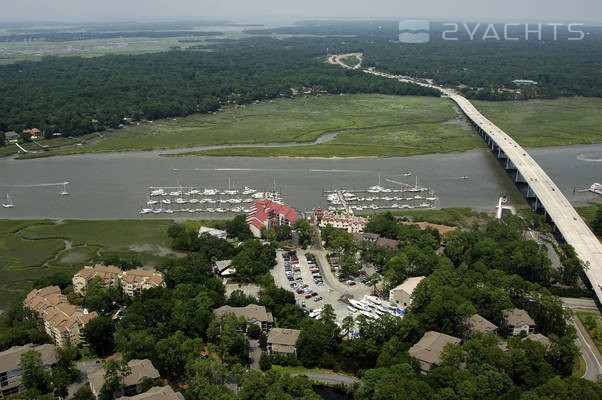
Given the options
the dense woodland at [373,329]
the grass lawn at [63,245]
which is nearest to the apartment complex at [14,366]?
the dense woodland at [373,329]

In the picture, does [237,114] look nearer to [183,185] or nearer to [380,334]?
[183,185]

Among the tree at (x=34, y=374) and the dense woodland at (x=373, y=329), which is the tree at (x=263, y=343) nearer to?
the dense woodland at (x=373, y=329)

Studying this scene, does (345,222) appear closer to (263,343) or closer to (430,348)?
(263,343)

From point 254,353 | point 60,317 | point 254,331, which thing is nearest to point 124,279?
point 60,317

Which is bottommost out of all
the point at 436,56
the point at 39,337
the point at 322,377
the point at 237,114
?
the point at 322,377

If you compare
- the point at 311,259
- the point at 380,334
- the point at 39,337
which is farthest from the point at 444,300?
the point at 39,337

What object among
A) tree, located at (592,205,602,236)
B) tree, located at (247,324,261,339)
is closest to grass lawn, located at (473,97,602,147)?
tree, located at (592,205,602,236)
